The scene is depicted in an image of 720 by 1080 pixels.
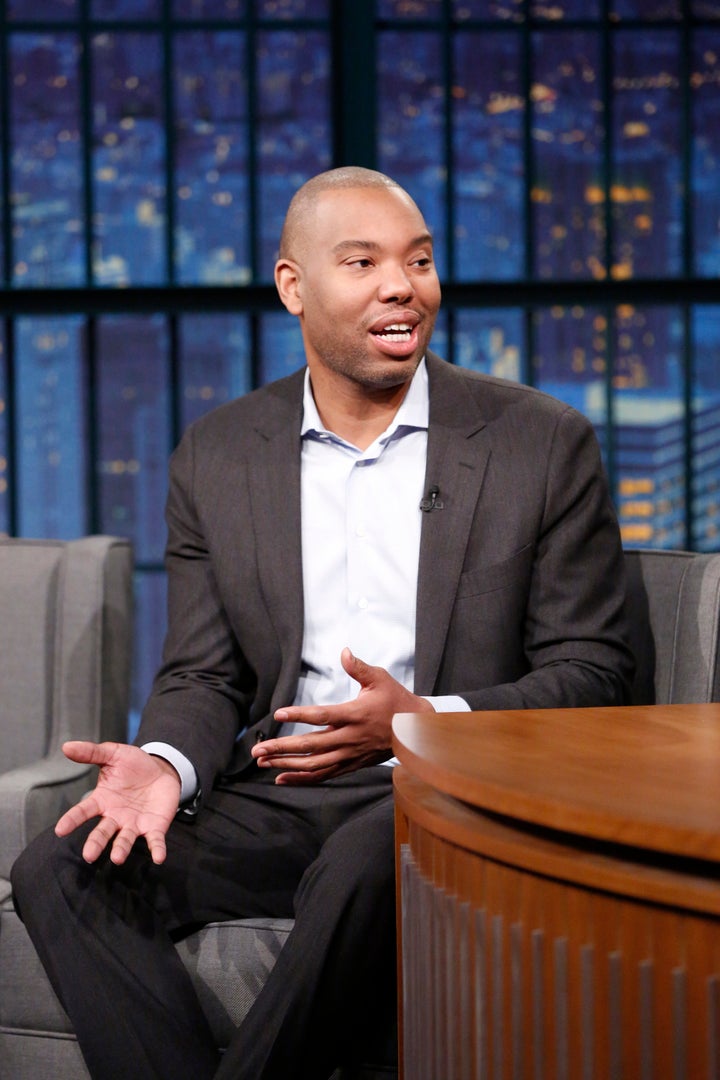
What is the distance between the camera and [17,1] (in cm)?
384

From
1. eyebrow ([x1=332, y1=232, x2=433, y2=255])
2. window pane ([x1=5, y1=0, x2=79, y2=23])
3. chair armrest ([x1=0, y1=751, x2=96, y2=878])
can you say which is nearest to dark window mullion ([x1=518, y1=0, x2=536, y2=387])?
window pane ([x1=5, y1=0, x2=79, y2=23])

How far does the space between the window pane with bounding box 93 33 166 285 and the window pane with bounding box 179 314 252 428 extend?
0.19m

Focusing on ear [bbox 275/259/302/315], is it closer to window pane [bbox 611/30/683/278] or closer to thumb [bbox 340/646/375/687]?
thumb [bbox 340/646/375/687]

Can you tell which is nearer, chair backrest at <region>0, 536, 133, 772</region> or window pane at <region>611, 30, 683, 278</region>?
chair backrest at <region>0, 536, 133, 772</region>

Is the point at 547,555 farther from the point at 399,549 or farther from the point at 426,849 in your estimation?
the point at 426,849

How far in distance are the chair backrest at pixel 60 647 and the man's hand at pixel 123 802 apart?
2.21 feet

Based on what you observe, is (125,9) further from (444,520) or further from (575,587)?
(575,587)

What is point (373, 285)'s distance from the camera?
207cm

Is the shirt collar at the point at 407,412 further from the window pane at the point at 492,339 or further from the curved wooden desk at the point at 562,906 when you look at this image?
the window pane at the point at 492,339

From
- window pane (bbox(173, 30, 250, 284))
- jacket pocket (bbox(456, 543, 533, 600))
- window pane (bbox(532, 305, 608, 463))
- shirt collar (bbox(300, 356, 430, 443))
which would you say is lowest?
jacket pocket (bbox(456, 543, 533, 600))

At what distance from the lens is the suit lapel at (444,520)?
196 centimetres

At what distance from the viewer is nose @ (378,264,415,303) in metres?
2.05

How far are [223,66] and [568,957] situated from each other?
11.1 feet

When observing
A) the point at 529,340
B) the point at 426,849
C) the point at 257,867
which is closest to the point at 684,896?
the point at 426,849
